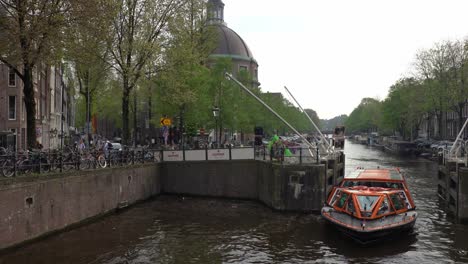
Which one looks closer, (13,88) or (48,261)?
(48,261)

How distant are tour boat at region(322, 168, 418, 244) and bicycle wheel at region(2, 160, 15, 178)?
1349cm

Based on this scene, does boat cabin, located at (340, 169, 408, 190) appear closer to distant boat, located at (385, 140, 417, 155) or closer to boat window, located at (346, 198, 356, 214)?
boat window, located at (346, 198, 356, 214)

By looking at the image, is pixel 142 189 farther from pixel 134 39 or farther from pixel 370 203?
pixel 370 203

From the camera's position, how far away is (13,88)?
38.9 m

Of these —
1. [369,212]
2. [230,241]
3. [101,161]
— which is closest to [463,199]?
[369,212]

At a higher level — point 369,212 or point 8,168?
point 8,168

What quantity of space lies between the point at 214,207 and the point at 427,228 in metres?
11.8

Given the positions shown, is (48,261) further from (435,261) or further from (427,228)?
(427,228)

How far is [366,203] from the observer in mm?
21438

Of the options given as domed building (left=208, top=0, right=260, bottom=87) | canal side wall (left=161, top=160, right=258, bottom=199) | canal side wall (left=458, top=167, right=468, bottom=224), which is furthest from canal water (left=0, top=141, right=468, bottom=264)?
domed building (left=208, top=0, right=260, bottom=87)

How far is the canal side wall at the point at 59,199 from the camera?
18.5 m

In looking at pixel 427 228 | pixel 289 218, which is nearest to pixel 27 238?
pixel 289 218

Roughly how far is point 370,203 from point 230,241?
631 cm

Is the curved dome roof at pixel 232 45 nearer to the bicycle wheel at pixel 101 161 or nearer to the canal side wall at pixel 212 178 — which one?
the canal side wall at pixel 212 178
